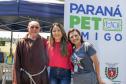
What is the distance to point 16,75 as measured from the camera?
4594 millimetres

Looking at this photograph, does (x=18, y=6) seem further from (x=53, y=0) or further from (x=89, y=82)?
(x=89, y=82)

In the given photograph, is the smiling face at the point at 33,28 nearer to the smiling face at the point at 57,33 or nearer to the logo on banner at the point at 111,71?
the smiling face at the point at 57,33

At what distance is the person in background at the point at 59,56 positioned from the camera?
15.3 ft

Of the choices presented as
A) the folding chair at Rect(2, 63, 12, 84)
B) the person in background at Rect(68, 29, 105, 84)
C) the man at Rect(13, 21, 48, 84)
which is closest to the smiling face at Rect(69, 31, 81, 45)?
the person in background at Rect(68, 29, 105, 84)

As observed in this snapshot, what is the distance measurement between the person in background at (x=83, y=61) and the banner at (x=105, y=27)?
1.61ft

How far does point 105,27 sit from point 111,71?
657 mm

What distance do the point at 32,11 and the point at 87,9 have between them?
994 mm

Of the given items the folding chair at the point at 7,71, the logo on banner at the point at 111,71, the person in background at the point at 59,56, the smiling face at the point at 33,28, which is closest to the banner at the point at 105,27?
the logo on banner at the point at 111,71

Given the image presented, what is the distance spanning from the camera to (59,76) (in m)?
4.68

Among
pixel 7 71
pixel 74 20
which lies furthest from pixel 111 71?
pixel 7 71

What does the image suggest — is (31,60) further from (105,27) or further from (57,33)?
(105,27)

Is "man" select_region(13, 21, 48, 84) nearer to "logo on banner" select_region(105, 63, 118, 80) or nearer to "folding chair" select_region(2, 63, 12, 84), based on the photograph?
"logo on banner" select_region(105, 63, 118, 80)

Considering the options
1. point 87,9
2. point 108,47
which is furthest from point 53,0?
point 108,47

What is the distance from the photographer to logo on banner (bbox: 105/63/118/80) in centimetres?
523
